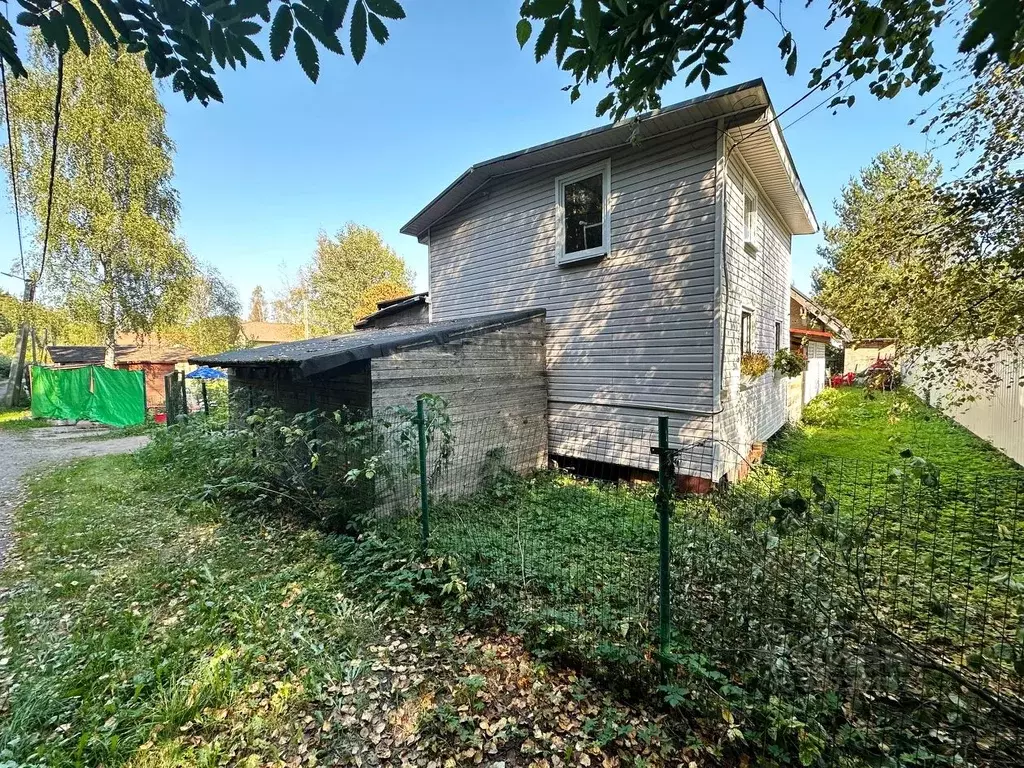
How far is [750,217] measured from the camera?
7891 millimetres

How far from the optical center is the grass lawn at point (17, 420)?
14297mm

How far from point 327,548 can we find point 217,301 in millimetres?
21618

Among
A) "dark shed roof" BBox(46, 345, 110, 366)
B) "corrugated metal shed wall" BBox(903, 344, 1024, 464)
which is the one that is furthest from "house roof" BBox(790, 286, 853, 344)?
"dark shed roof" BBox(46, 345, 110, 366)

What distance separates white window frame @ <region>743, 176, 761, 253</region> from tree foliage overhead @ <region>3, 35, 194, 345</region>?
1858 centimetres

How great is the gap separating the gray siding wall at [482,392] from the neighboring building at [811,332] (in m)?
8.75

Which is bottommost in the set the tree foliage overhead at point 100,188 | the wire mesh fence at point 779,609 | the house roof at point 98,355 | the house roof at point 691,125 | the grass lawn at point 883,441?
the grass lawn at point 883,441

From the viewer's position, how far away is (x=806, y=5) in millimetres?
2734

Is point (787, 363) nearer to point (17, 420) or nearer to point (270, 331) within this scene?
point (17, 420)

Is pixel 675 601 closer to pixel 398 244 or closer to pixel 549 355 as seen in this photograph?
pixel 549 355

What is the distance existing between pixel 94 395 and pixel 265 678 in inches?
716

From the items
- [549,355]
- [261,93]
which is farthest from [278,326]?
[261,93]

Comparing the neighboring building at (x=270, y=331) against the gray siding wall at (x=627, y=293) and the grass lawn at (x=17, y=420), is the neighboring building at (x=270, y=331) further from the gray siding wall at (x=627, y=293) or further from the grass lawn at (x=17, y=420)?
the gray siding wall at (x=627, y=293)

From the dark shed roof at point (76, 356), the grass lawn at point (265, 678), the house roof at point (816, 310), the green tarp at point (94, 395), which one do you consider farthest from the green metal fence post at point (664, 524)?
the dark shed roof at point (76, 356)

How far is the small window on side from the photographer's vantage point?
24.5 feet
